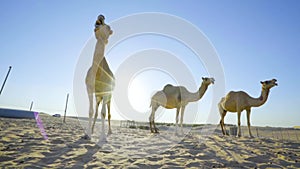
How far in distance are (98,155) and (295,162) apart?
13.7 ft

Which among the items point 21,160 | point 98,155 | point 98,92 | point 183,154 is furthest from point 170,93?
point 21,160

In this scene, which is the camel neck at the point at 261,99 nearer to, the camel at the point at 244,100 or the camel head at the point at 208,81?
the camel at the point at 244,100

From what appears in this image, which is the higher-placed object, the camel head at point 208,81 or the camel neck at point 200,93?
the camel head at point 208,81

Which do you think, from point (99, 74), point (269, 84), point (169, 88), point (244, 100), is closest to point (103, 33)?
point (99, 74)

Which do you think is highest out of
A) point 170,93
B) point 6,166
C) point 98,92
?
point 170,93

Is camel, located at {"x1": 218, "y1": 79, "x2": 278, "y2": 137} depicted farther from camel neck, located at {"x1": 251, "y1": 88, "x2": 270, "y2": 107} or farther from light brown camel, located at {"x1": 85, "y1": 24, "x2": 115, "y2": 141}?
light brown camel, located at {"x1": 85, "y1": 24, "x2": 115, "y2": 141}

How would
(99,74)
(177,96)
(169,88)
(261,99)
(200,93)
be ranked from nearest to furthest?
(99,74), (261,99), (200,93), (177,96), (169,88)

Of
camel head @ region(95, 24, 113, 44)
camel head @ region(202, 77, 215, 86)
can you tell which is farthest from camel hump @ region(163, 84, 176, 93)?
camel head @ region(95, 24, 113, 44)

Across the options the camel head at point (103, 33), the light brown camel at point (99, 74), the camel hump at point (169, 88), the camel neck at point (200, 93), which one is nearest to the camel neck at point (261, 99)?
the camel neck at point (200, 93)

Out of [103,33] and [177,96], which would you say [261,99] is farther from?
[103,33]

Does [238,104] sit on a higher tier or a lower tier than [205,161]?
higher

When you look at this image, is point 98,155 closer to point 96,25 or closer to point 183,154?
point 183,154

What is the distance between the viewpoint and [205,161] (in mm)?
4172

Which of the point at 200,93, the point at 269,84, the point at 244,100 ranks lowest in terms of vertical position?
the point at 244,100
